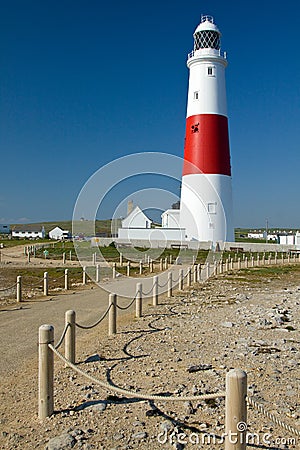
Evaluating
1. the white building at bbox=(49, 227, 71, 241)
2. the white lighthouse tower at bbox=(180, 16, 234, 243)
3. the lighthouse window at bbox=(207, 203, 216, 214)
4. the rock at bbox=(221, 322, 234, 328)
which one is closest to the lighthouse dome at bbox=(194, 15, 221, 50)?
the white lighthouse tower at bbox=(180, 16, 234, 243)

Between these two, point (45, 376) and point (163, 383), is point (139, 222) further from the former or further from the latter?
point (45, 376)

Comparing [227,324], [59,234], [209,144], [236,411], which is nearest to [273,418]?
[236,411]

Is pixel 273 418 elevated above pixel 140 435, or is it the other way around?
pixel 273 418

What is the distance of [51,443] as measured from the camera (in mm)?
4910

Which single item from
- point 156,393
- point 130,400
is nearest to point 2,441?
point 130,400

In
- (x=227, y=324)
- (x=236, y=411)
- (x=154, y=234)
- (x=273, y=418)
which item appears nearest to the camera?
(x=236, y=411)

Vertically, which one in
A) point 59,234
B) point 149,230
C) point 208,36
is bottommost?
point 149,230

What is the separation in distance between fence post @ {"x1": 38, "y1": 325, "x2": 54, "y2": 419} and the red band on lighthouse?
108 feet

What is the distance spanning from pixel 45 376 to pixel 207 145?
109ft

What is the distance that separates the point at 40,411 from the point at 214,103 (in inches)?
1395

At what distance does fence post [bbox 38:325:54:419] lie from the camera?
5.57 meters

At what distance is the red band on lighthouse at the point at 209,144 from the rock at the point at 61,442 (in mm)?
33621

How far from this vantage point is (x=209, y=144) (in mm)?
37062

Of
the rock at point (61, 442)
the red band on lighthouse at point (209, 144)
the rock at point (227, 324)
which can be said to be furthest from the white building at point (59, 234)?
the rock at point (61, 442)
